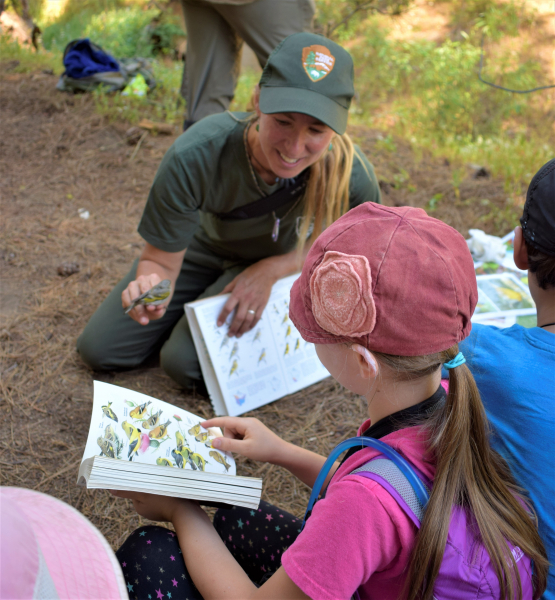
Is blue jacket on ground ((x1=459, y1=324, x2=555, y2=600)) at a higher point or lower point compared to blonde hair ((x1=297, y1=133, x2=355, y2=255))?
higher

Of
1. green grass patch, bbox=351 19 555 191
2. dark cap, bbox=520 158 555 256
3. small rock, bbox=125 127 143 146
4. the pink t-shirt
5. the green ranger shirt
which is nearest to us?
the pink t-shirt

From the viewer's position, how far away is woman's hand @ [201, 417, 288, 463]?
1.28 meters

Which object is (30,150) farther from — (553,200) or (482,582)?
(482,582)

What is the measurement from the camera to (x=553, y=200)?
3.43 ft

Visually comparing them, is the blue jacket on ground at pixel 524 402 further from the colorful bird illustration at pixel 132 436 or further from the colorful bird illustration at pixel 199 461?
the colorful bird illustration at pixel 132 436

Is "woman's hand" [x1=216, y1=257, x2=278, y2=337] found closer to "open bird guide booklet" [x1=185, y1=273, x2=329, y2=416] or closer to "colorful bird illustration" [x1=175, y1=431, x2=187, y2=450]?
"open bird guide booklet" [x1=185, y1=273, x2=329, y2=416]

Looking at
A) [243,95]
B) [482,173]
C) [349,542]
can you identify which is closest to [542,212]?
[349,542]

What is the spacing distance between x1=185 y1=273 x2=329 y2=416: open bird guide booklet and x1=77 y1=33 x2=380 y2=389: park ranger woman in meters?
0.06

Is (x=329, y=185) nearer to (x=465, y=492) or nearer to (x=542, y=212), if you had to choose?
(x=542, y=212)

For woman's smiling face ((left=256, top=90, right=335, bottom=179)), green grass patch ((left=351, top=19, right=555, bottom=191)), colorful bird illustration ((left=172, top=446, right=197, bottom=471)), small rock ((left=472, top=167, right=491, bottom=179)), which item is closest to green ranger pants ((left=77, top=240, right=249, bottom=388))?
woman's smiling face ((left=256, top=90, right=335, bottom=179))

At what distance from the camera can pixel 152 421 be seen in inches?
51.6

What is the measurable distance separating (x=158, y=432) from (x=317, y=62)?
1279 millimetres

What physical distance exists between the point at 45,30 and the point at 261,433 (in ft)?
28.9

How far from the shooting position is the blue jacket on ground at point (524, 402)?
94 centimetres
